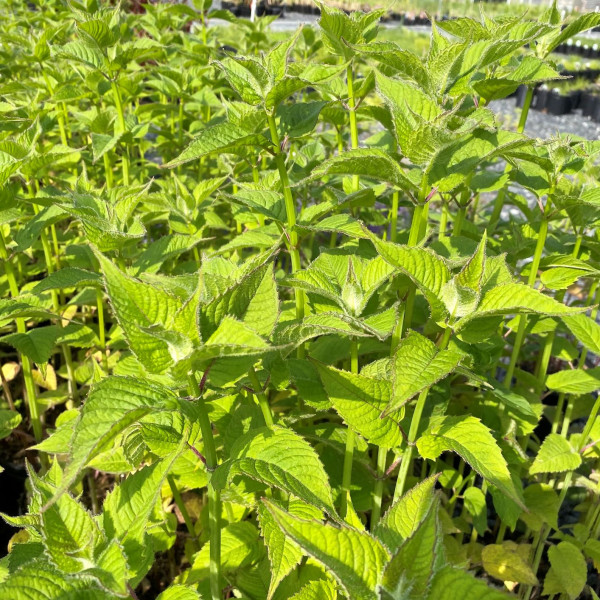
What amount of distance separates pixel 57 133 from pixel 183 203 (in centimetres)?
191

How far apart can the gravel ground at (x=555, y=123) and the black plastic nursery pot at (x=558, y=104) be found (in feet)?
0.28

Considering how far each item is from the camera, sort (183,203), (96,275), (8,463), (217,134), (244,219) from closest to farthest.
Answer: (217,134), (96,275), (244,219), (183,203), (8,463)

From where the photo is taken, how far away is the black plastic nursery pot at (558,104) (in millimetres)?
9773

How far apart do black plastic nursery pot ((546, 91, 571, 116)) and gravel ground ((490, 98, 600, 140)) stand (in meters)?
0.08

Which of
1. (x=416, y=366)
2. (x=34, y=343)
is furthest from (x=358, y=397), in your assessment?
(x=34, y=343)

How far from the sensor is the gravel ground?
8.82 m

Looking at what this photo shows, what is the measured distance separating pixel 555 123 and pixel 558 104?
1.70ft

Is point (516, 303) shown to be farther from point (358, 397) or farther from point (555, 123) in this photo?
point (555, 123)

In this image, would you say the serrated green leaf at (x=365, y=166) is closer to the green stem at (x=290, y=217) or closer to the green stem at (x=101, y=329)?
the green stem at (x=290, y=217)

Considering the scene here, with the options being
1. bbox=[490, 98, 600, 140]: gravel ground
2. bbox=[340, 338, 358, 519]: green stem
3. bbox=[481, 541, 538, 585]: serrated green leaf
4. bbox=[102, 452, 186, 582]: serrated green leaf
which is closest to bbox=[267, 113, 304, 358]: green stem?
bbox=[340, 338, 358, 519]: green stem

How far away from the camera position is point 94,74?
2.53 m

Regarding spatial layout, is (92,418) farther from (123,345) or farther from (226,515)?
(123,345)

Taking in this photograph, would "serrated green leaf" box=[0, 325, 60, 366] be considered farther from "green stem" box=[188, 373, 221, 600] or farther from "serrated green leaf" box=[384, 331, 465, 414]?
"serrated green leaf" box=[384, 331, 465, 414]

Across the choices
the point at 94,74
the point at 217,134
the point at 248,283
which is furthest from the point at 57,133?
the point at 248,283
